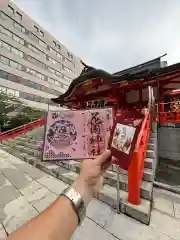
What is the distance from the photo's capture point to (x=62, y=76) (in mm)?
41594

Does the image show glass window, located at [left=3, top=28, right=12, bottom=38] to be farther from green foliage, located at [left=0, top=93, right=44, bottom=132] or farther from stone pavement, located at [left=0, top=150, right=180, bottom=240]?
stone pavement, located at [left=0, top=150, right=180, bottom=240]

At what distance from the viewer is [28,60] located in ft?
103

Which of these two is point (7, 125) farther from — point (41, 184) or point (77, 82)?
point (41, 184)

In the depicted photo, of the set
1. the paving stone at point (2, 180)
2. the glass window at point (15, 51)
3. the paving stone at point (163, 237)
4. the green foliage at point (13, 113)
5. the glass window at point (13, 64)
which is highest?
the glass window at point (15, 51)

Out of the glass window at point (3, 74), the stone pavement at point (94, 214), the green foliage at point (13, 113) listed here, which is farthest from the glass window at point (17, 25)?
the stone pavement at point (94, 214)

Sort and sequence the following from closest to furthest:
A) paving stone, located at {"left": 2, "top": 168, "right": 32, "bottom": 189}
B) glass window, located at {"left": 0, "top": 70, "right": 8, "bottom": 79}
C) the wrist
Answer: the wrist, paving stone, located at {"left": 2, "top": 168, "right": 32, "bottom": 189}, glass window, located at {"left": 0, "top": 70, "right": 8, "bottom": 79}

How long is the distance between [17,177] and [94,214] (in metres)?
3.54

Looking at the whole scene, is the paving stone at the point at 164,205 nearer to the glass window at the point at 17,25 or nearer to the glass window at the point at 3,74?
the glass window at the point at 3,74

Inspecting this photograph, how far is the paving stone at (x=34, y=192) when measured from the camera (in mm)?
3812

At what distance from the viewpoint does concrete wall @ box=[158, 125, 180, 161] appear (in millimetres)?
6216

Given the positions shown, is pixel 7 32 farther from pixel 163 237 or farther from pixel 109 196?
pixel 163 237

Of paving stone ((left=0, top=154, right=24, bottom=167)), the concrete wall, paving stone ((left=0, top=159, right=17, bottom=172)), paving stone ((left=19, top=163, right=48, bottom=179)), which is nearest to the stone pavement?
paving stone ((left=19, top=163, right=48, bottom=179))

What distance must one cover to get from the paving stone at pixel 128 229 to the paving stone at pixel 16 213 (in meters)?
1.59

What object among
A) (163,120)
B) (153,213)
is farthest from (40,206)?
(163,120)
